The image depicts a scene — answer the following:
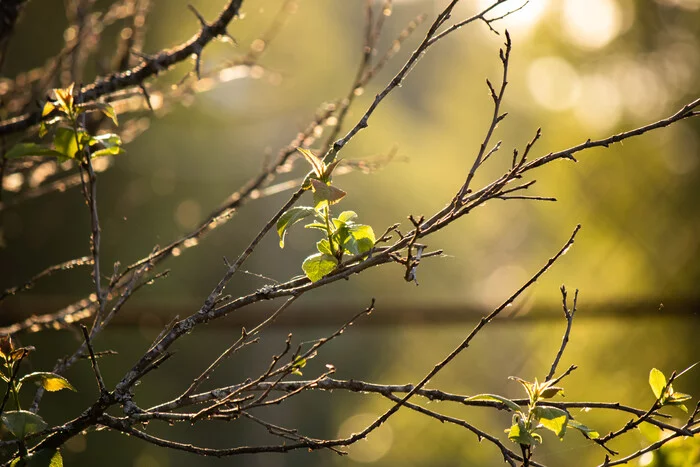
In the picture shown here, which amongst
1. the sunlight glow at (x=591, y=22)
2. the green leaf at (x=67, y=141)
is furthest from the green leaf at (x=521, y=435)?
the sunlight glow at (x=591, y=22)

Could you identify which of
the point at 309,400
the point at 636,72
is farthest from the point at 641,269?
the point at 309,400

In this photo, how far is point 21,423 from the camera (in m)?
0.64

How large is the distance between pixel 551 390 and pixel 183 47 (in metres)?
0.77

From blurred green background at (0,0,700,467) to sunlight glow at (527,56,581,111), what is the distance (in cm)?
2

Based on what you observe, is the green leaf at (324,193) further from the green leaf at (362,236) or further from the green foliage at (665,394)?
the green foliage at (665,394)

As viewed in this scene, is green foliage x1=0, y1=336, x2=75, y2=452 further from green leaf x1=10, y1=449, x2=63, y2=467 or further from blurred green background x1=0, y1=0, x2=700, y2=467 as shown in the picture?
blurred green background x1=0, y1=0, x2=700, y2=467

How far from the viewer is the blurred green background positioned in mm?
2975

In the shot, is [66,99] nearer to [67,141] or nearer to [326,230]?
Result: [67,141]

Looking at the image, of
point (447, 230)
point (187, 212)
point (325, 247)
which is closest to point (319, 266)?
point (325, 247)

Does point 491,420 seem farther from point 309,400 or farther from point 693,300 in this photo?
point 693,300

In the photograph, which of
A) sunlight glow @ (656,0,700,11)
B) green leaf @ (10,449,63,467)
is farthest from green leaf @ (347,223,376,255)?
sunlight glow @ (656,0,700,11)

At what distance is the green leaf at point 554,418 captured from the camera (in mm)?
641

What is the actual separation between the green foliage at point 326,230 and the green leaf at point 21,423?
32 cm

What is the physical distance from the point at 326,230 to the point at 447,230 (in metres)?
8.68
